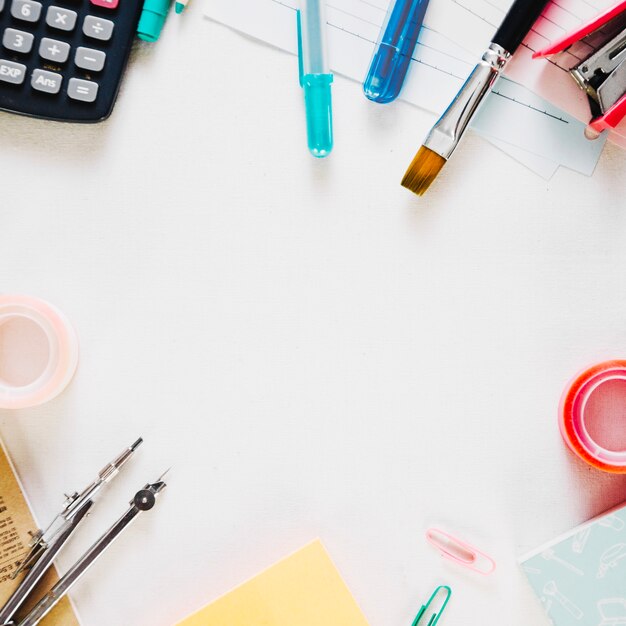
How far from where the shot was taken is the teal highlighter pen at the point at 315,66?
49 centimetres

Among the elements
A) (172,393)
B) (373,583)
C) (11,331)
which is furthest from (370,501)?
(11,331)

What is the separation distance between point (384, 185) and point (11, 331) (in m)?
0.30

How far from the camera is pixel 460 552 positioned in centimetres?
53

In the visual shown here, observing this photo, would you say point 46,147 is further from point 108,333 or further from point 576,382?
point 576,382

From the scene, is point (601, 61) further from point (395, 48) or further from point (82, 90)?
point (82, 90)

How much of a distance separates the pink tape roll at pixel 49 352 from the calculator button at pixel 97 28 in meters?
0.19

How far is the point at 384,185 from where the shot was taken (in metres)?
0.52

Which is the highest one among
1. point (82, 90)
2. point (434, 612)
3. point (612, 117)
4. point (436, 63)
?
point (82, 90)

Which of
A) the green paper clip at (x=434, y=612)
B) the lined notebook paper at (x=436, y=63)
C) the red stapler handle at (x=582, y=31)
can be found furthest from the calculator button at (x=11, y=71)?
the green paper clip at (x=434, y=612)

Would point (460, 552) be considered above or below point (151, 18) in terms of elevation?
below

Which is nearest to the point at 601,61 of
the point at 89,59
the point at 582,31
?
the point at 582,31

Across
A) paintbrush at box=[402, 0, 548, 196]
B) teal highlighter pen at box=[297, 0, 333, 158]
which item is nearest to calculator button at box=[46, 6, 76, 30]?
teal highlighter pen at box=[297, 0, 333, 158]

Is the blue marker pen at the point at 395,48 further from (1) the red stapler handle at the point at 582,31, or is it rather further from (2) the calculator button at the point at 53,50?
(2) the calculator button at the point at 53,50

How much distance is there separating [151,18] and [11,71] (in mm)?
104
